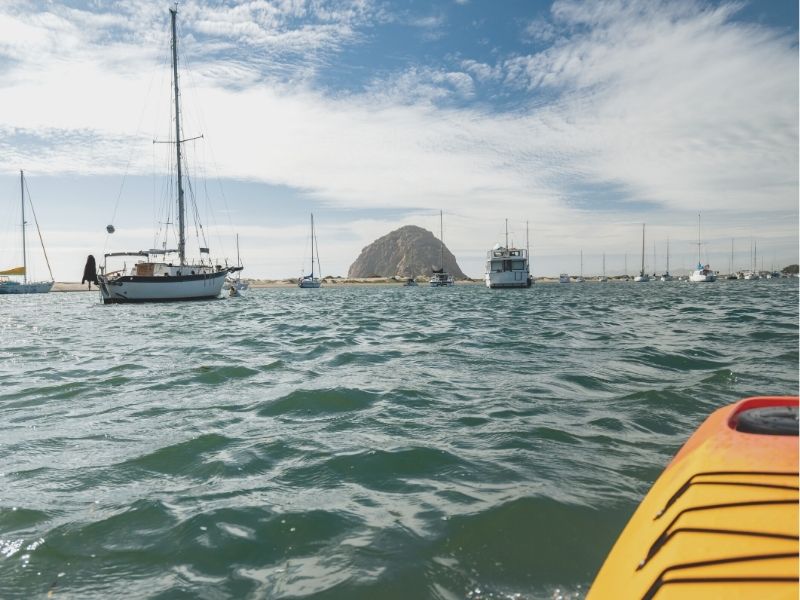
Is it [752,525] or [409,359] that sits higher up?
[752,525]

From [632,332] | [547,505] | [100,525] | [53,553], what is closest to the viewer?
[53,553]

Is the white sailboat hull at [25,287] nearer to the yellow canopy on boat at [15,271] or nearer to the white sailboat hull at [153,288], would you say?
the yellow canopy on boat at [15,271]

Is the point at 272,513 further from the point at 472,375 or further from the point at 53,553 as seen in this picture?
the point at 472,375

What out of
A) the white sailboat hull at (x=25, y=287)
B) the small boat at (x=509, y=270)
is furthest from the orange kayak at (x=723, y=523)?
the white sailboat hull at (x=25, y=287)

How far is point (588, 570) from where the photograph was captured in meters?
2.96

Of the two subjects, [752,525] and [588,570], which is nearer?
[752,525]

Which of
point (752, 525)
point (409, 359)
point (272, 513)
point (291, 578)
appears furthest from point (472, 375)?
point (752, 525)

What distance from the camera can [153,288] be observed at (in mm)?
36031

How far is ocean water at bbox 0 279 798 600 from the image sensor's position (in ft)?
9.79

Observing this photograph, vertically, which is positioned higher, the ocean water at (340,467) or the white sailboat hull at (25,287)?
the white sailboat hull at (25,287)

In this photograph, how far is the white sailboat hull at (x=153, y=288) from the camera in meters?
35.1

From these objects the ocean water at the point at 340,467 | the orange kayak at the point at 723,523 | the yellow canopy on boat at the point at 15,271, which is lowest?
the ocean water at the point at 340,467

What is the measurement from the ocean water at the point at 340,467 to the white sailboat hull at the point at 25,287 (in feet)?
234

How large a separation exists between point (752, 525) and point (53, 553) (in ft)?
12.5
